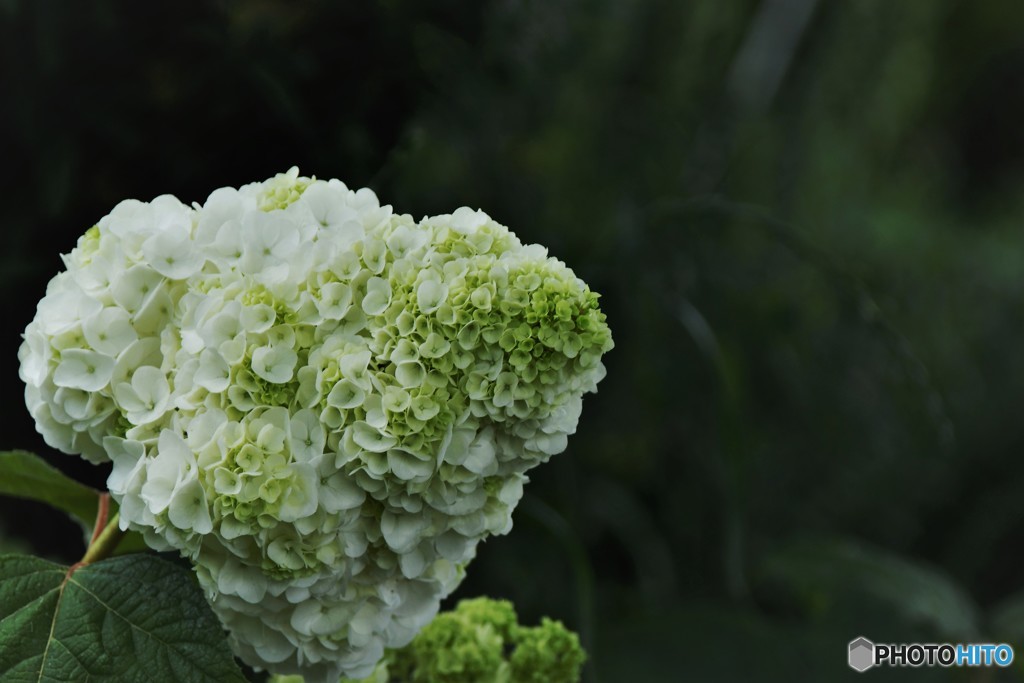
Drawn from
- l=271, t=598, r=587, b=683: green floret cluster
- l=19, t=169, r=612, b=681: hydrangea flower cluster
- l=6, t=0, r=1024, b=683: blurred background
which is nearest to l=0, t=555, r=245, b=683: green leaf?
l=19, t=169, r=612, b=681: hydrangea flower cluster

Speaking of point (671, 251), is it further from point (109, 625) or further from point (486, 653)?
point (109, 625)

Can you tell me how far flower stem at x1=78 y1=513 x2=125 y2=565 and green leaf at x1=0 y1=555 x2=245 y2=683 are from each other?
19mm

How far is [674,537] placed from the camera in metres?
1.42

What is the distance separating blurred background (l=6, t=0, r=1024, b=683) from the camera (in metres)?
0.81

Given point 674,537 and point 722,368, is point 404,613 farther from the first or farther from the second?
point 674,537

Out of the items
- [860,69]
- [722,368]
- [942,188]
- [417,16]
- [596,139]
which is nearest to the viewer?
[722,368]

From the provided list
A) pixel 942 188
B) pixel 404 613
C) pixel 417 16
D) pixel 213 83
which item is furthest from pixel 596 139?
pixel 942 188

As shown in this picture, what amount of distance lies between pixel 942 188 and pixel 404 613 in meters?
3.40

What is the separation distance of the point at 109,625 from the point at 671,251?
78cm

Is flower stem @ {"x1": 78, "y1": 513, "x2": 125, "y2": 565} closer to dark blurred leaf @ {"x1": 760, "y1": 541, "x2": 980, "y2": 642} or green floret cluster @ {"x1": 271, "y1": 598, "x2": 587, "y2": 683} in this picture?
green floret cluster @ {"x1": 271, "y1": 598, "x2": 587, "y2": 683}

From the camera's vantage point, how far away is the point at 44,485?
47cm

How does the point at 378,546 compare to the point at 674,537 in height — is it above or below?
below

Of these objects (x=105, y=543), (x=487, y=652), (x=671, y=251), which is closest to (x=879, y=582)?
(x=671, y=251)

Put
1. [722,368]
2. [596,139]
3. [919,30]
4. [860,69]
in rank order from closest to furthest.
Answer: [722,368], [596,139], [860,69], [919,30]
